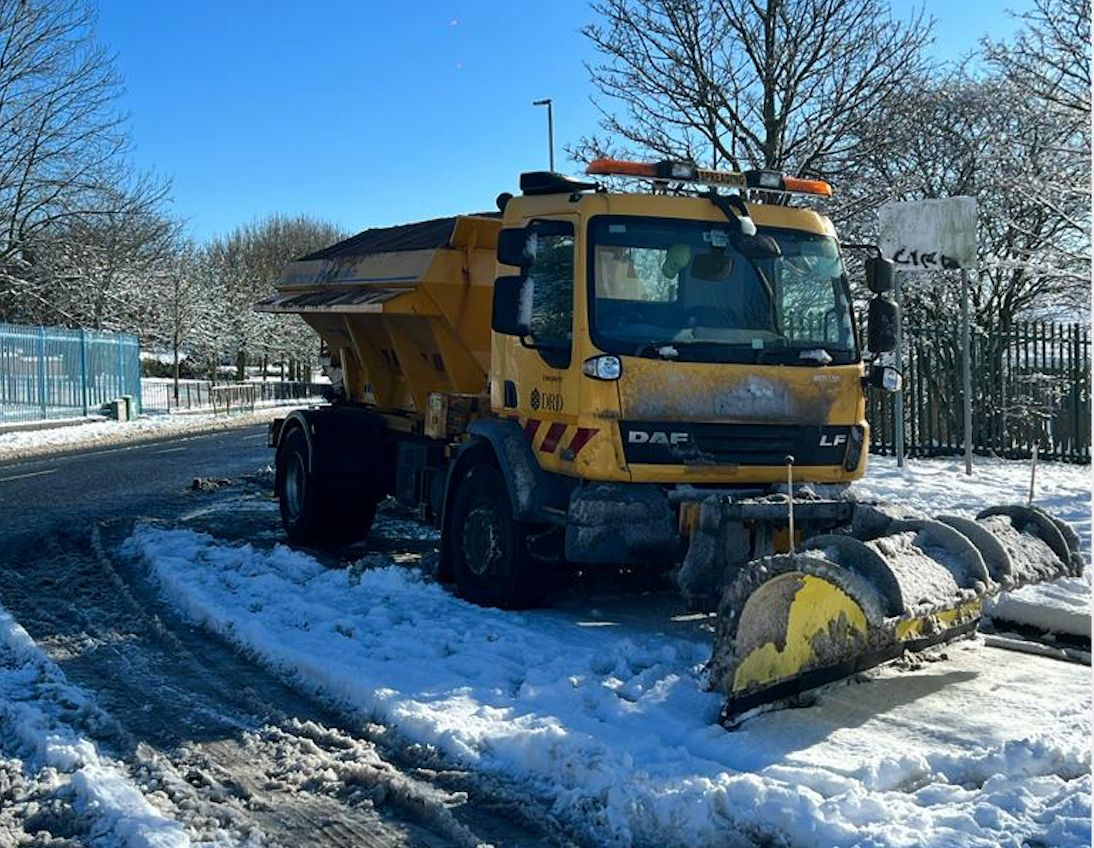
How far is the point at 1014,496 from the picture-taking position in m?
12.2

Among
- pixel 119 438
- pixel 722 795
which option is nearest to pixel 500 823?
pixel 722 795

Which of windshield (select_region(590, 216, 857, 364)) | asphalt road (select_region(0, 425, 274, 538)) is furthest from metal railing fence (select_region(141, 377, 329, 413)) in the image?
windshield (select_region(590, 216, 857, 364))

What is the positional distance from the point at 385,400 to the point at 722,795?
22.8 ft

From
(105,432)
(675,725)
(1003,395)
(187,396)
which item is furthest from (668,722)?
(187,396)

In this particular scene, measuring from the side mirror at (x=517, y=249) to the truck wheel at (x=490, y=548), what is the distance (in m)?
1.43

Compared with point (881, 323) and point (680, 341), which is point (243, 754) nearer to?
point (680, 341)

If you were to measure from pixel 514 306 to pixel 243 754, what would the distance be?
324 cm

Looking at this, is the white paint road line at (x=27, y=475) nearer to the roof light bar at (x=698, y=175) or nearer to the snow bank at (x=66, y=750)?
the snow bank at (x=66, y=750)

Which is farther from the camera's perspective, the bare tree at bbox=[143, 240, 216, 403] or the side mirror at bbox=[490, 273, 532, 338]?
the bare tree at bbox=[143, 240, 216, 403]

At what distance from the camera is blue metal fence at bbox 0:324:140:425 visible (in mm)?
28953

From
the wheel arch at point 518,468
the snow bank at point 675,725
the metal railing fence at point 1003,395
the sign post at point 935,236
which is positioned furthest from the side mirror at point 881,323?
the metal railing fence at point 1003,395

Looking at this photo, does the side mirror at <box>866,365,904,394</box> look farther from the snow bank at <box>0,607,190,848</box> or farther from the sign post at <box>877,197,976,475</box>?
the sign post at <box>877,197,976,475</box>

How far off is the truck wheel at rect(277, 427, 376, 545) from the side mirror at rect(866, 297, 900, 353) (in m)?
5.03

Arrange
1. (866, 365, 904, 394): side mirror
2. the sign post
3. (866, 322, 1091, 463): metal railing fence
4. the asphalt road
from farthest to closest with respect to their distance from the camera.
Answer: (866, 322, 1091, 463): metal railing fence, the sign post, the asphalt road, (866, 365, 904, 394): side mirror
